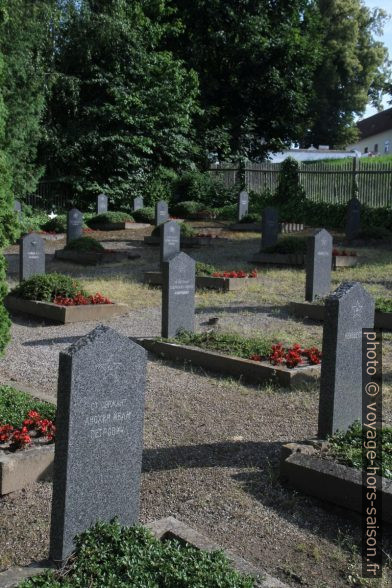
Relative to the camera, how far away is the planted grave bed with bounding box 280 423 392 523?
4.95 meters

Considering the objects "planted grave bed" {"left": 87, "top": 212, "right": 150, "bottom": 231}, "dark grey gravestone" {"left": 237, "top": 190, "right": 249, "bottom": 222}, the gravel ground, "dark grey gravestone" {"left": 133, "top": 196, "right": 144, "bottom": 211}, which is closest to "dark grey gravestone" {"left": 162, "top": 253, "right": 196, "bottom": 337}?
the gravel ground

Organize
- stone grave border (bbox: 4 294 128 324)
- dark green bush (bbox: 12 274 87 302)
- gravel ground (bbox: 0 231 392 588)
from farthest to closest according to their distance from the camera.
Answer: dark green bush (bbox: 12 274 87 302)
stone grave border (bbox: 4 294 128 324)
gravel ground (bbox: 0 231 392 588)

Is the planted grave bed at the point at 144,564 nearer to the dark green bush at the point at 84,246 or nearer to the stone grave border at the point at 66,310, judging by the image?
the stone grave border at the point at 66,310

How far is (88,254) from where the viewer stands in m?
19.1

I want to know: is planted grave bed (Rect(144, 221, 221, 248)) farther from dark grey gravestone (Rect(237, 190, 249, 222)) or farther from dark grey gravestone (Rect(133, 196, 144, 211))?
dark grey gravestone (Rect(133, 196, 144, 211))

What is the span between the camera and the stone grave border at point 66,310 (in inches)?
465

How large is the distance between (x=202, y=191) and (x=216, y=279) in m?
20.0

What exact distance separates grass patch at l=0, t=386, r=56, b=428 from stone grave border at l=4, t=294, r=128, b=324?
5.15 m

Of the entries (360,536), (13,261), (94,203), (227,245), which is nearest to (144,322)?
(360,536)

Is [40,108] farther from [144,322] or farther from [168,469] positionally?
[168,469]

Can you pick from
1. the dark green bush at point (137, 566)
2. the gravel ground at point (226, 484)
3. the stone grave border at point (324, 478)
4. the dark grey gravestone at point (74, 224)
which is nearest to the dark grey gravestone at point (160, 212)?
the dark grey gravestone at point (74, 224)

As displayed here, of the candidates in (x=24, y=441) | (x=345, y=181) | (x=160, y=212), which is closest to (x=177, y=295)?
(x=24, y=441)

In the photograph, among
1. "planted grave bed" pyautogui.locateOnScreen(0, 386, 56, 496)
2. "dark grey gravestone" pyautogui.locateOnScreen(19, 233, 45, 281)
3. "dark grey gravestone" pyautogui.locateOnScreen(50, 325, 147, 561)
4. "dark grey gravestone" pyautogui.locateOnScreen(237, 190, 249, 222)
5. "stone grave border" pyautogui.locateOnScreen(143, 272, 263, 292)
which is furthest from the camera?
"dark grey gravestone" pyautogui.locateOnScreen(237, 190, 249, 222)

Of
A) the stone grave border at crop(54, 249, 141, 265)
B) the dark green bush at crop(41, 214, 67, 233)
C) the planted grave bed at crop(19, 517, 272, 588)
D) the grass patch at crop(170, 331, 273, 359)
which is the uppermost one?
the dark green bush at crop(41, 214, 67, 233)
